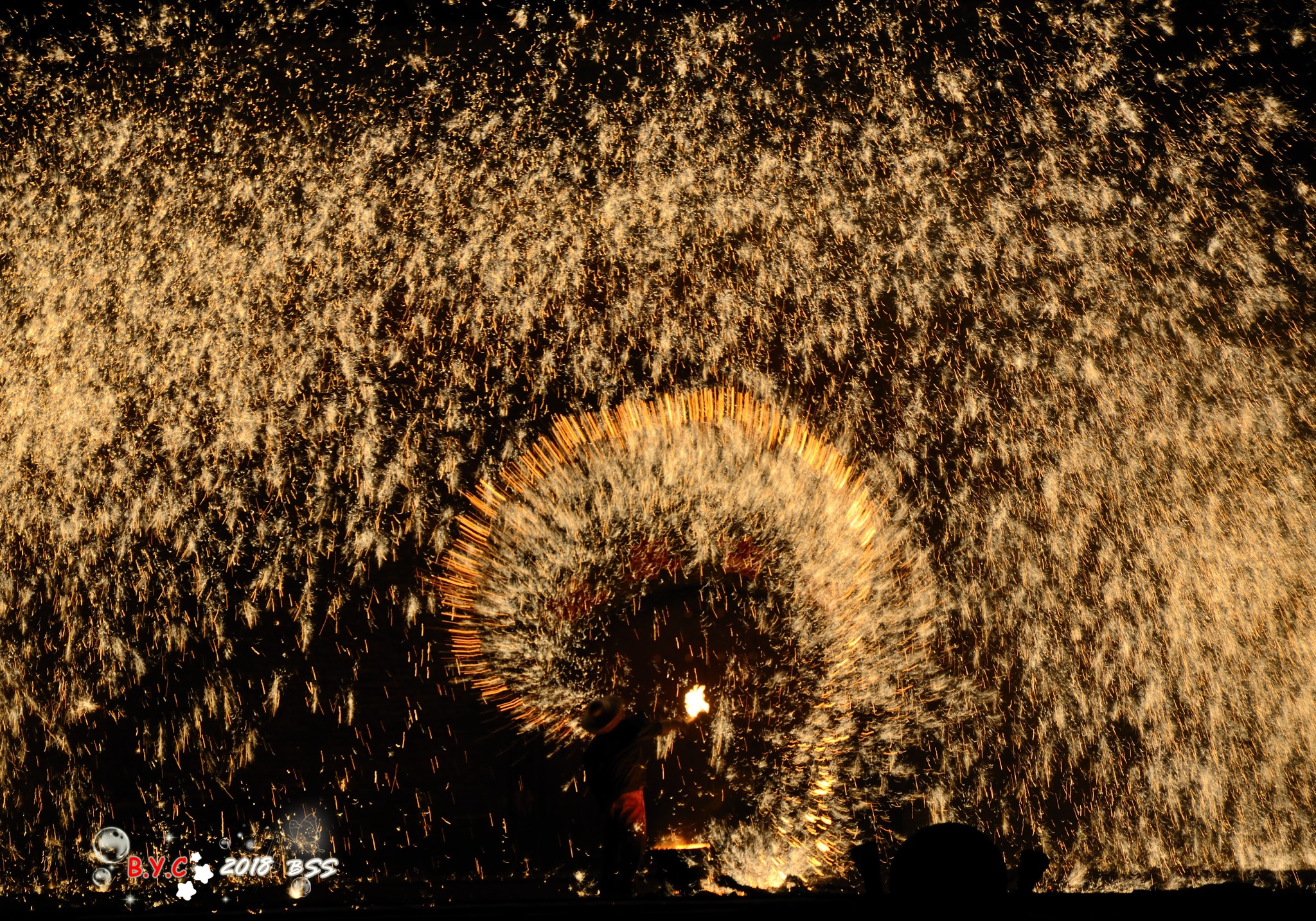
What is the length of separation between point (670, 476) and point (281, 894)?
2988 mm

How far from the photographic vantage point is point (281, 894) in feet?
15.6

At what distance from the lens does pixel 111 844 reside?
5383 mm

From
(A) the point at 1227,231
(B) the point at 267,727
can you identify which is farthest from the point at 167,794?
(A) the point at 1227,231

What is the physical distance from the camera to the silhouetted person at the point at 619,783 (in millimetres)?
3334

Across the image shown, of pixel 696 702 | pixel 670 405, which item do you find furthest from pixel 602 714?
pixel 670 405

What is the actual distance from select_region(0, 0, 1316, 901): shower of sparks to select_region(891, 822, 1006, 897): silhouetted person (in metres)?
4.59

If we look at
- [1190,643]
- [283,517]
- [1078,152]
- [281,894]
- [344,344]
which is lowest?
[281,894]

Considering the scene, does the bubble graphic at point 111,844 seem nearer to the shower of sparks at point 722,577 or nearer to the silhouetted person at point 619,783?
the shower of sparks at point 722,577

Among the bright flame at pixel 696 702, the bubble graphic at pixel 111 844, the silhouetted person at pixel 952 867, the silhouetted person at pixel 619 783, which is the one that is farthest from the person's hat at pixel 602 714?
the bubble graphic at pixel 111 844

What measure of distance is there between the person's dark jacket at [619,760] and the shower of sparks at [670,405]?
2.10 metres

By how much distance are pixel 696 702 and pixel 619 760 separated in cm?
202

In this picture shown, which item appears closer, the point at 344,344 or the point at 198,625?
the point at 198,625

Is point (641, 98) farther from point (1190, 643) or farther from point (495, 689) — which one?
point (1190, 643)

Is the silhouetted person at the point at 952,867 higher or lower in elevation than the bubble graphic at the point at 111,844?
higher
